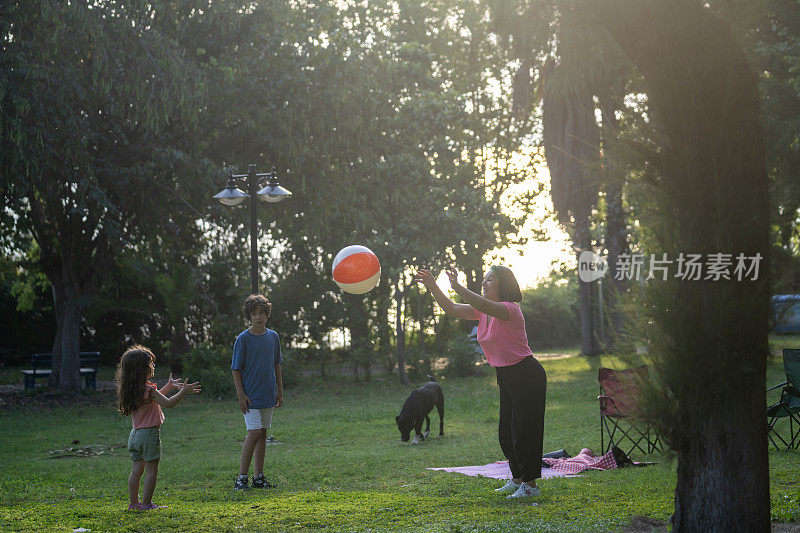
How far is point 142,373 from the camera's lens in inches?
266

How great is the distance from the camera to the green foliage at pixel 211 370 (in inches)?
799

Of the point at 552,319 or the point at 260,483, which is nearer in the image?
the point at 260,483

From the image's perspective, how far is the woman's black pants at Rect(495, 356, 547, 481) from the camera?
6812 millimetres

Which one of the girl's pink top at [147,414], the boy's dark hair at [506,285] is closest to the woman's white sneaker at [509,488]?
the boy's dark hair at [506,285]

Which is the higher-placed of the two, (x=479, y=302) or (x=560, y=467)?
(x=479, y=302)

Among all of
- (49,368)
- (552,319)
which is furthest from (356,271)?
(552,319)

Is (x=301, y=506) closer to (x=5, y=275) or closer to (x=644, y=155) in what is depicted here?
(x=644, y=155)

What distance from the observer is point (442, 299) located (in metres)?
6.90

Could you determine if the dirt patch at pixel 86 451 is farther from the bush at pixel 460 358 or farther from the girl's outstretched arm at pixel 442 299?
the bush at pixel 460 358

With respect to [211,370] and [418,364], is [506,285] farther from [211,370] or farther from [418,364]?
[418,364]

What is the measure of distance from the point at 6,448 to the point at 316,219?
1017cm

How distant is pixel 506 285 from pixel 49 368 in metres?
19.4

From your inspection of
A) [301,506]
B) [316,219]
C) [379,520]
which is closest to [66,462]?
[301,506]

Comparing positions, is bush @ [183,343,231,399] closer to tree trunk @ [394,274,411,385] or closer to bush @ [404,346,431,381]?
tree trunk @ [394,274,411,385]
